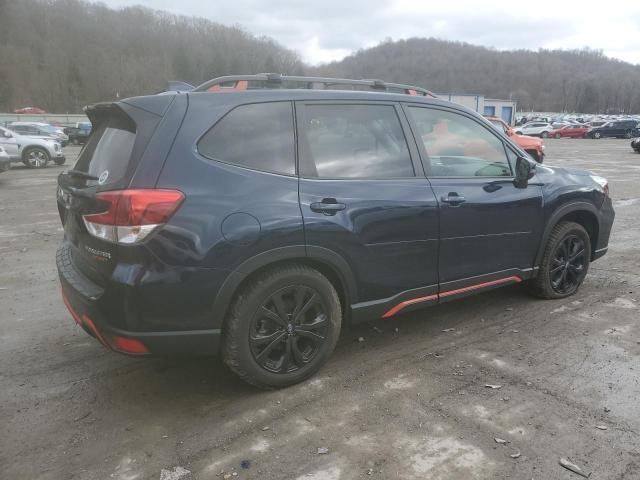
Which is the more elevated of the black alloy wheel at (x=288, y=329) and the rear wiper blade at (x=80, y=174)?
the rear wiper blade at (x=80, y=174)

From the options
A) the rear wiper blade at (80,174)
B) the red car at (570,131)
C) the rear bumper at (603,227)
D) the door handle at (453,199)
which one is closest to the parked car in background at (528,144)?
the rear bumper at (603,227)

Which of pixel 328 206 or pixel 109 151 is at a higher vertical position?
pixel 109 151

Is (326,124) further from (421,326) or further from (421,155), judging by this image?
(421,326)

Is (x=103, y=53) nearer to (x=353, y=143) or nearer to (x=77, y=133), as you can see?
(x=77, y=133)

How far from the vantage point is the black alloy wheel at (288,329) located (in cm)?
310

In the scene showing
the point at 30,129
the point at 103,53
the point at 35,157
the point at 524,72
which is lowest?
the point at 35,157

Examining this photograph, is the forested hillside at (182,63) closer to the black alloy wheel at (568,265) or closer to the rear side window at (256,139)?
the black alloy wheel at (568,265)

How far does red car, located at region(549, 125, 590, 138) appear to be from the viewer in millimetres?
46000

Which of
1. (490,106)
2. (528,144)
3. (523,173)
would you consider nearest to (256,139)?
(523,173)

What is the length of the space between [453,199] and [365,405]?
1.57 meters

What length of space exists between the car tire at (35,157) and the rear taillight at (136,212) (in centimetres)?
1871

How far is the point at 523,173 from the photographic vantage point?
13.8 ft

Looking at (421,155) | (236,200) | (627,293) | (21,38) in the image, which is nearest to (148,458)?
(236,200)

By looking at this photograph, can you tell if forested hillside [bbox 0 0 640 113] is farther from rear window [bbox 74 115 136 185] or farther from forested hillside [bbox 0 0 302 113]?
rear window [bbox 74 115 136 185]
